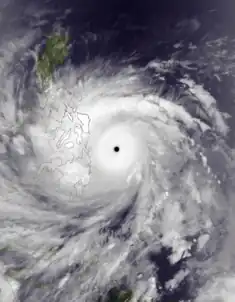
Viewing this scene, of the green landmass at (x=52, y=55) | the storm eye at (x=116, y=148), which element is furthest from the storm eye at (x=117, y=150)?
the green landmass at (x=52, y=55)

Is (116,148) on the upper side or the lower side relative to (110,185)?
upper

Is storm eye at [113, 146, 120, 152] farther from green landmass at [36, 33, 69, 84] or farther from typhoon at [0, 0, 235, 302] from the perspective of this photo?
green landmass at [36, 33, 69, 84]

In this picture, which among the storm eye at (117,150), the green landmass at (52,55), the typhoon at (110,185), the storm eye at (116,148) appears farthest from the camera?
the storm eye at (116,148)

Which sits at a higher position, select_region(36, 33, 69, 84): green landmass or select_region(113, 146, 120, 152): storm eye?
select_region(36, 33, 69, 84): green landmass

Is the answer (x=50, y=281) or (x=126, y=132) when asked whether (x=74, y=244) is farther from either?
(x=126, y=132)

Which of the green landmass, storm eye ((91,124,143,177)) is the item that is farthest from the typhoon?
the green landmass

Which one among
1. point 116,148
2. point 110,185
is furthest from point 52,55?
point 110,185

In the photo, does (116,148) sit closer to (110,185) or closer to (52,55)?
(110,185)

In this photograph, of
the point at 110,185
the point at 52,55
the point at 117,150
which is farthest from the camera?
the point at 117,150

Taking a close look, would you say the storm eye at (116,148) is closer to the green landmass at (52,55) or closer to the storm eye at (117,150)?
the storm eye at (117,150)
